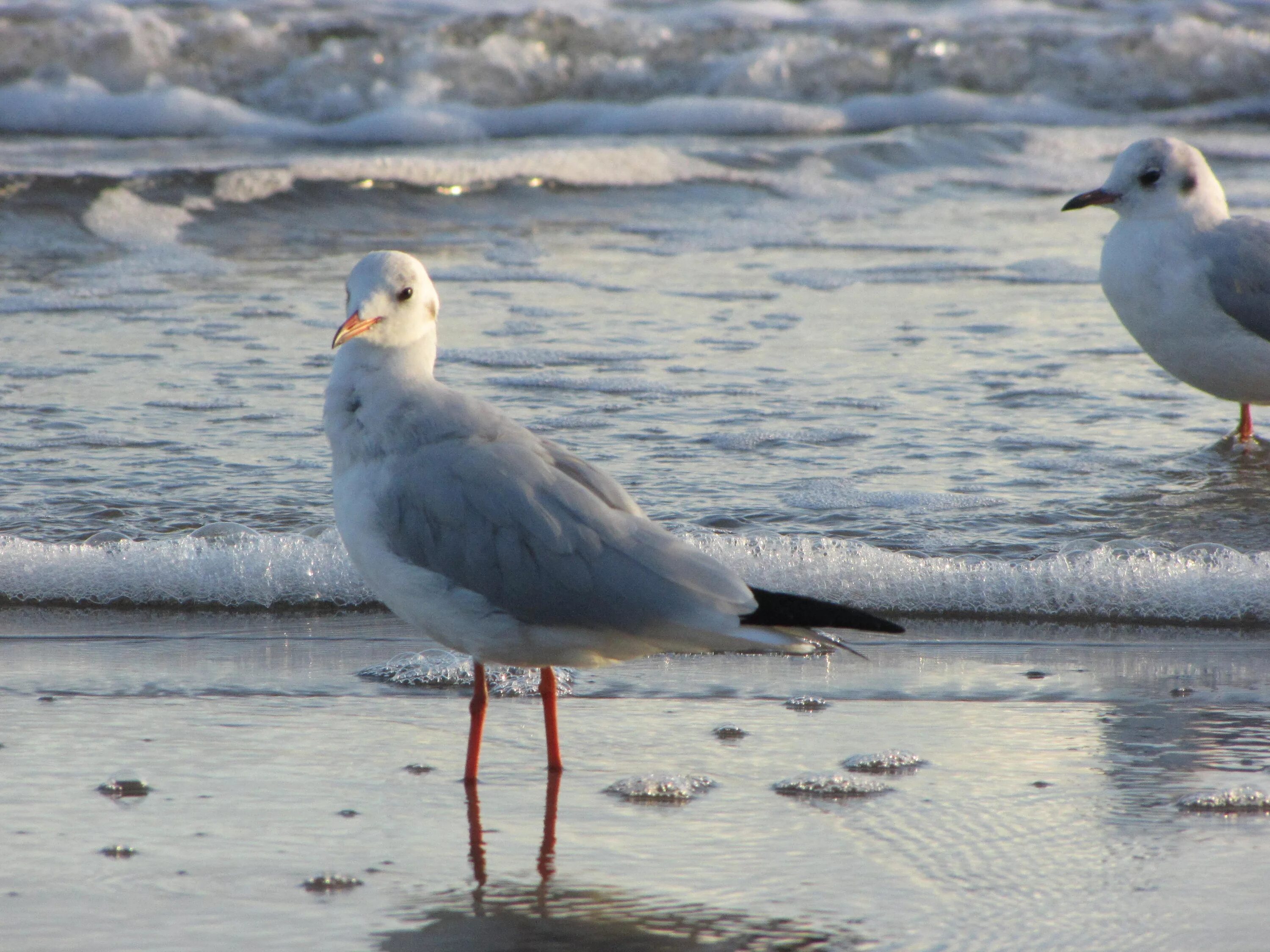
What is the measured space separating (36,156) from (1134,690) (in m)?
9.51

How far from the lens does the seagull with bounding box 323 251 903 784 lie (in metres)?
3.11

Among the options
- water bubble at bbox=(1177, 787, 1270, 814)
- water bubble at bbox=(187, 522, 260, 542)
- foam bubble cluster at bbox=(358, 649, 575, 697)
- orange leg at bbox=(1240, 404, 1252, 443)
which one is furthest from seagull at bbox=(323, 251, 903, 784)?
orange leg at bbox=(1240, 404, 1252, 443)

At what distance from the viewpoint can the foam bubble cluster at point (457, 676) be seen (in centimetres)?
391

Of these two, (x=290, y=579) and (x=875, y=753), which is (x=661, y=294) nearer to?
(x=290, y=579)

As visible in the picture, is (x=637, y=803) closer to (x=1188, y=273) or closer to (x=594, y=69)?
(x=1188, y=273)

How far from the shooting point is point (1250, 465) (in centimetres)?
Result: 585

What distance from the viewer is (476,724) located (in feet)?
11.0

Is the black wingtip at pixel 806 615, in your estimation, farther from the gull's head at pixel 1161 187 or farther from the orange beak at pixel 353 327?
the gull's head at pixel 1161 187

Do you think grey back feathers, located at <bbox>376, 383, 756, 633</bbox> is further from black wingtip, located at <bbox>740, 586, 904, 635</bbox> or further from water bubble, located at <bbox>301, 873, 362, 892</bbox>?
water bubble, located at <bbox>301, 873, 362, 892</bbox>

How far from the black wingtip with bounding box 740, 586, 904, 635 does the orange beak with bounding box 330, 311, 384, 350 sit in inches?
35.3

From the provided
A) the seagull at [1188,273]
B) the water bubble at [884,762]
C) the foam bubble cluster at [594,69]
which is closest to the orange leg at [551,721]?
the water bubble at [884,762]

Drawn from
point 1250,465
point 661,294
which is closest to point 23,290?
point 661,294

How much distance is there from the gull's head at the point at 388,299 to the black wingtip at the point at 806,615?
0.89 metres

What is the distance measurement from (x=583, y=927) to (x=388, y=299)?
1.35 metres
